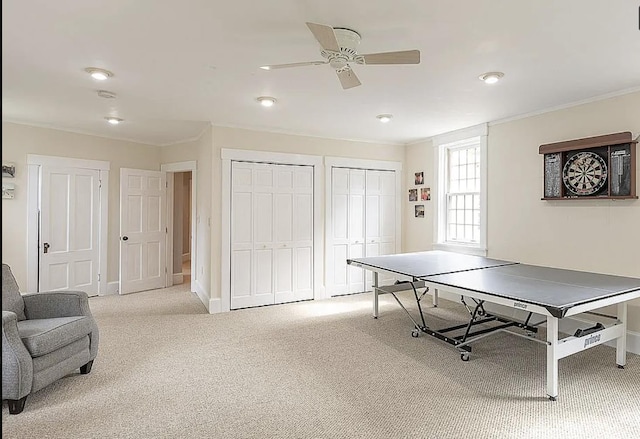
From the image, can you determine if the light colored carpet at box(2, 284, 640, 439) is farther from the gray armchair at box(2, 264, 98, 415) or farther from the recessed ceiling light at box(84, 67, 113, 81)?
the recessed ceiling light at box(84, 67, 113, 81)

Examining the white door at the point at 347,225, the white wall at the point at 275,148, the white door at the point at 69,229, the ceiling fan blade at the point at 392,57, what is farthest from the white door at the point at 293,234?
the ceiling fan blade at the point at 392,57

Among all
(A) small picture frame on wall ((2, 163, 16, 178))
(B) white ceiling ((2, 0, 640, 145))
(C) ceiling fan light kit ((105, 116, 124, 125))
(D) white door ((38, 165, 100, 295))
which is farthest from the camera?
(D) white door ((38, 165, 100, 295))

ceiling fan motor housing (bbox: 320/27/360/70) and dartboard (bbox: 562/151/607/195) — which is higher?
ceiling fan motor housing (bbox: 320/27/360/70)

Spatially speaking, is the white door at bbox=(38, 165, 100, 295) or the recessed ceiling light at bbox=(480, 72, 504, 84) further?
the white door at bbox=(38, 165, 100, 295)

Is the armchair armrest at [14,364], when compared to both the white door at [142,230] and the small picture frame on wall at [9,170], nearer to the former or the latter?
A: the small picture frame on wall at [9,170]

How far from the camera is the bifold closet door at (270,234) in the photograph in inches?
205

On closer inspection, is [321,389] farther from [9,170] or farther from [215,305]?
[9,170]

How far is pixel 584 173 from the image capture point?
4.07 meters

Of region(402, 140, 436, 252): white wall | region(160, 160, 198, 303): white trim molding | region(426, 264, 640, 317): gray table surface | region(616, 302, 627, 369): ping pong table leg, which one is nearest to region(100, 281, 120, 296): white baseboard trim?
region(160, 160, 198, 303): white trim molding

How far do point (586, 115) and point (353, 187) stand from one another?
2.99m

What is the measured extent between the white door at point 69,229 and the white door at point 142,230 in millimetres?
353

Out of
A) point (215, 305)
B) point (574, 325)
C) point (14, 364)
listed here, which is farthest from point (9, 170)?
point (574, 325)

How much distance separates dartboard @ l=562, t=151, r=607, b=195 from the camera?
13.0 feet

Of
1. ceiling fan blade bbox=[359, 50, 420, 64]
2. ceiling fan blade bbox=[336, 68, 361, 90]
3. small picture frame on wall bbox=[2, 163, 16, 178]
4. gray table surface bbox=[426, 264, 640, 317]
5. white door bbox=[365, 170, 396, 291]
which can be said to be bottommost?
gray table surface bbox=[426, 264, 640, 317]
